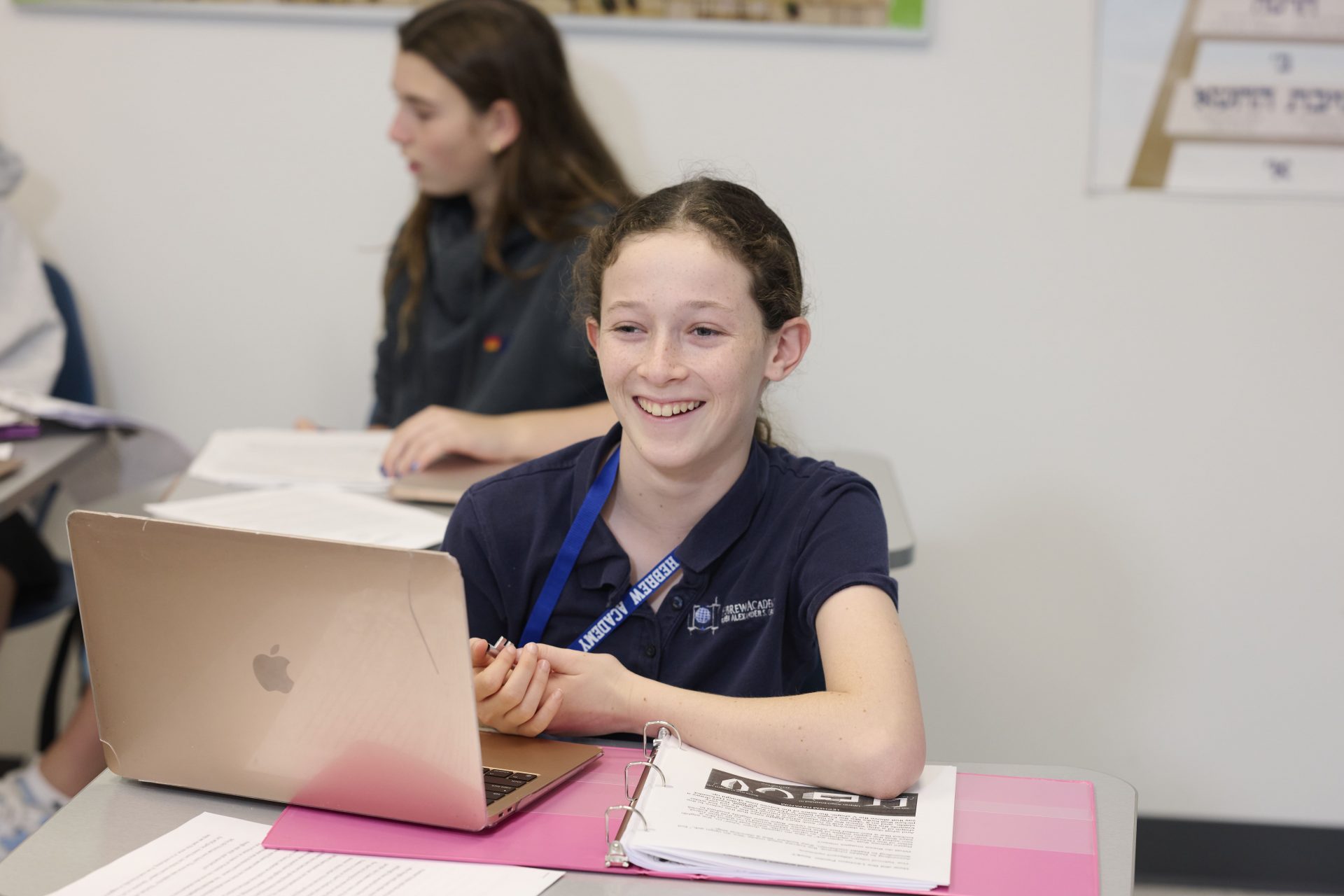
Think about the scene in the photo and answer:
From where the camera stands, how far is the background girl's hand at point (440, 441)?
173 cm

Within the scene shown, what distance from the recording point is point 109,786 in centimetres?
100

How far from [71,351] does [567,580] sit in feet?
4.82

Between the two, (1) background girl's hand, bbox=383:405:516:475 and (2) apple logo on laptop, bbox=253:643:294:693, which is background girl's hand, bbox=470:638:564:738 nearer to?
(2) apple logo on laptop, bbox=253:643:294:693

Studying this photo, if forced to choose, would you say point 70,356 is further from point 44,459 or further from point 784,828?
point 784,828

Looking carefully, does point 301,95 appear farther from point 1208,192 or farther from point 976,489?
point 1208,192

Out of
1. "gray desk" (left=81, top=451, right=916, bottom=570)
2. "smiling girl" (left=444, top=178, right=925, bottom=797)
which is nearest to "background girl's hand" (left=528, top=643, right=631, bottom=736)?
"smiling girl" (left=444, top=178, right=925, bottom=797)

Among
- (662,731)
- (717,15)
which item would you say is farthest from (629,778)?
(717,15)

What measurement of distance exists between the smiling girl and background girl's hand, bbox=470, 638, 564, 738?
1.5 inches

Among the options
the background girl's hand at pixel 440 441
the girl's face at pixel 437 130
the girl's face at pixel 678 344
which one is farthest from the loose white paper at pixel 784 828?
the girl's face at pixel 437 130

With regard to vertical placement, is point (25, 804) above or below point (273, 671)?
below

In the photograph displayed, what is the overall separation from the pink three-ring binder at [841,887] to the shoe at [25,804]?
4.15ft

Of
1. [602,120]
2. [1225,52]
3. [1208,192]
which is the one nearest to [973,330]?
[1208,192]

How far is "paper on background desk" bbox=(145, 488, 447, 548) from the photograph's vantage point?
149 cm

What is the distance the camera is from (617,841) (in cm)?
88
